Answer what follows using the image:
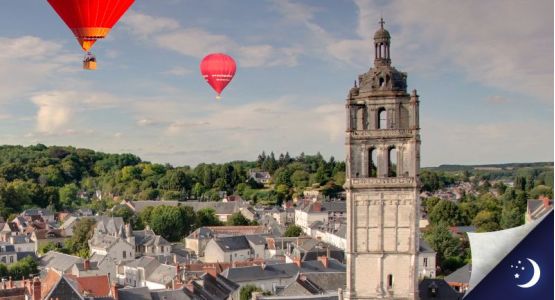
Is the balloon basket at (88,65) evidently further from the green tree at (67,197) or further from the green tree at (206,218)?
the green tree at (67,197)

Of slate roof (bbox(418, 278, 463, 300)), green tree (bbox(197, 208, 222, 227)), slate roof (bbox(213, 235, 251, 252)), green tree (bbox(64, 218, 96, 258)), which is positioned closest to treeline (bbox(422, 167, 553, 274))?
slate roof (bbox(213, 235, 251, 252))

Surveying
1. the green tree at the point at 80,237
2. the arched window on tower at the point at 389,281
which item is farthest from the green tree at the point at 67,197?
the arched window on tower at the point at 389,281

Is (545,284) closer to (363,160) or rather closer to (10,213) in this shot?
(363,160)

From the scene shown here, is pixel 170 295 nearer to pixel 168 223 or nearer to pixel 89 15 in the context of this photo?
pixel 89 15

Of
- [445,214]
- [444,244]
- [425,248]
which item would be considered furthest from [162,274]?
[445,214]

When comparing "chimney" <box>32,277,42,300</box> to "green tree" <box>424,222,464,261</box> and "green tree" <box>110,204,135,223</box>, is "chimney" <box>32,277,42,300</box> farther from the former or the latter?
"green tree" <box>110,204,135,223</box>

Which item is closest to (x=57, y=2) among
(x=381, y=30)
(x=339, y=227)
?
(x=381, y=30)
